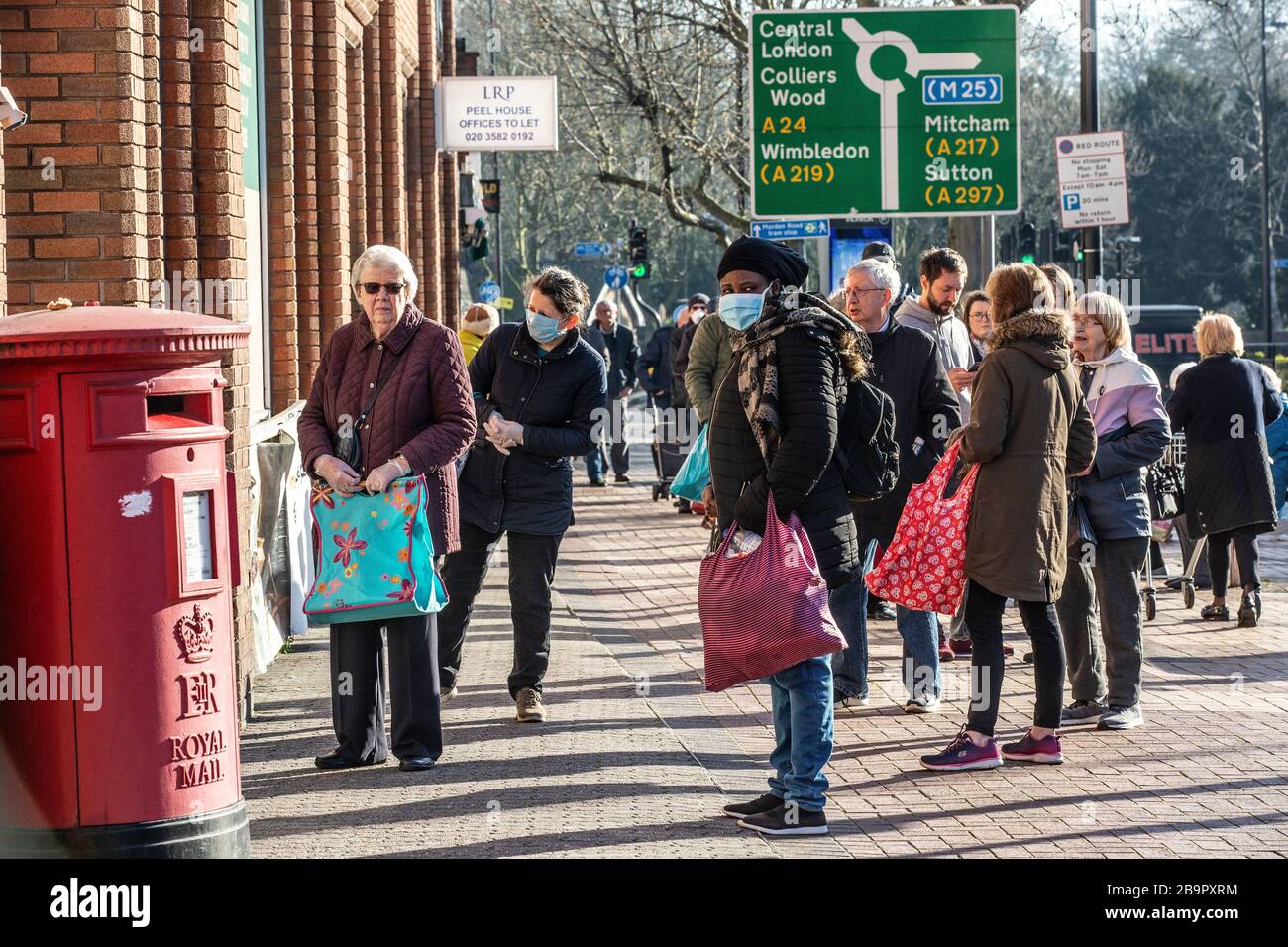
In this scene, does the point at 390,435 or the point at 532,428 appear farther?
the point at 532,428

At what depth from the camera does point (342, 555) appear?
22.4ft

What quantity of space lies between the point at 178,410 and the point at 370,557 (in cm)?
165

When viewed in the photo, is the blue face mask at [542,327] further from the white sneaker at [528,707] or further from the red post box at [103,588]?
the red post box at [103,588]

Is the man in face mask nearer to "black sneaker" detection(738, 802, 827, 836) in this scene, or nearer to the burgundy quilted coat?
the burgundy quilted coat

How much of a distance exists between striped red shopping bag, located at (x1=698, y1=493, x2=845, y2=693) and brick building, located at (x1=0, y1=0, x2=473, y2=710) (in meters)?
2.62

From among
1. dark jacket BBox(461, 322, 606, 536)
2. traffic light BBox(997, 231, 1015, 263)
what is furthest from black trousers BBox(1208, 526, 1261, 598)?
traffic light BBox(997, 231, 1015, 263)

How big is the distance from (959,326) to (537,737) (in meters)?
3.60

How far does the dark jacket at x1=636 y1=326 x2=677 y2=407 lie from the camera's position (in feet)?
71.4

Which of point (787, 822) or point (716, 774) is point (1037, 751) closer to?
point (716, 774)

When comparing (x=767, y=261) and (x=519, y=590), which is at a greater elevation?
(x=767, y=261)

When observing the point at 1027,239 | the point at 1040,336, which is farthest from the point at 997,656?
the point at 1027,239

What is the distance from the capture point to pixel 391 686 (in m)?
7.16

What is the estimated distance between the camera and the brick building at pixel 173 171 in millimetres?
7062
